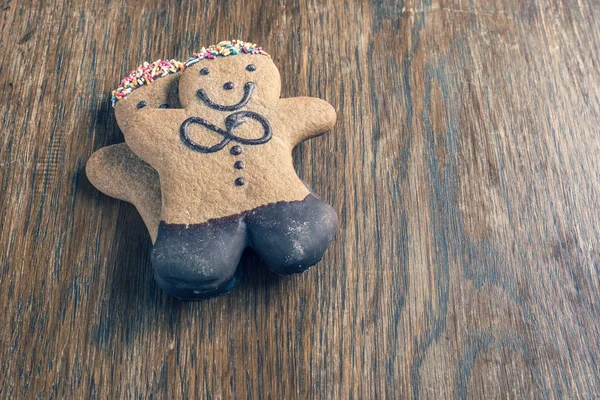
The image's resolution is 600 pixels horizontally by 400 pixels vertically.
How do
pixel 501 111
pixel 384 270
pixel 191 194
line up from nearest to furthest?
pixel 191 194, pixel 384 270, pixel 501 111

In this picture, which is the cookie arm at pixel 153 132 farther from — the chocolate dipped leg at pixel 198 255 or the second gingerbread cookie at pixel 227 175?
the chocolate dipped leg at pixel 198 255

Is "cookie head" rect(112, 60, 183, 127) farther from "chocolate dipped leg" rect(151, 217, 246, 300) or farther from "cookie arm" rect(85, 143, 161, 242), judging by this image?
"chocolate dipped leg" rect(151, 217, 246, 300)

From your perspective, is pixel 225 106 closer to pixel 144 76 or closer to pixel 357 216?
pixel 144 76

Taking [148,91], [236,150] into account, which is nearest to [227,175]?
[236,150]

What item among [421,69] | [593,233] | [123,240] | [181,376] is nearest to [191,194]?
[123,240]

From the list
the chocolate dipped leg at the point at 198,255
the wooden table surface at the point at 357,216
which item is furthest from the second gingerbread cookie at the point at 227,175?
the wooden table surface at the point at 357,216

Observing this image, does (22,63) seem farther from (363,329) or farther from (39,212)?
(363,329)
